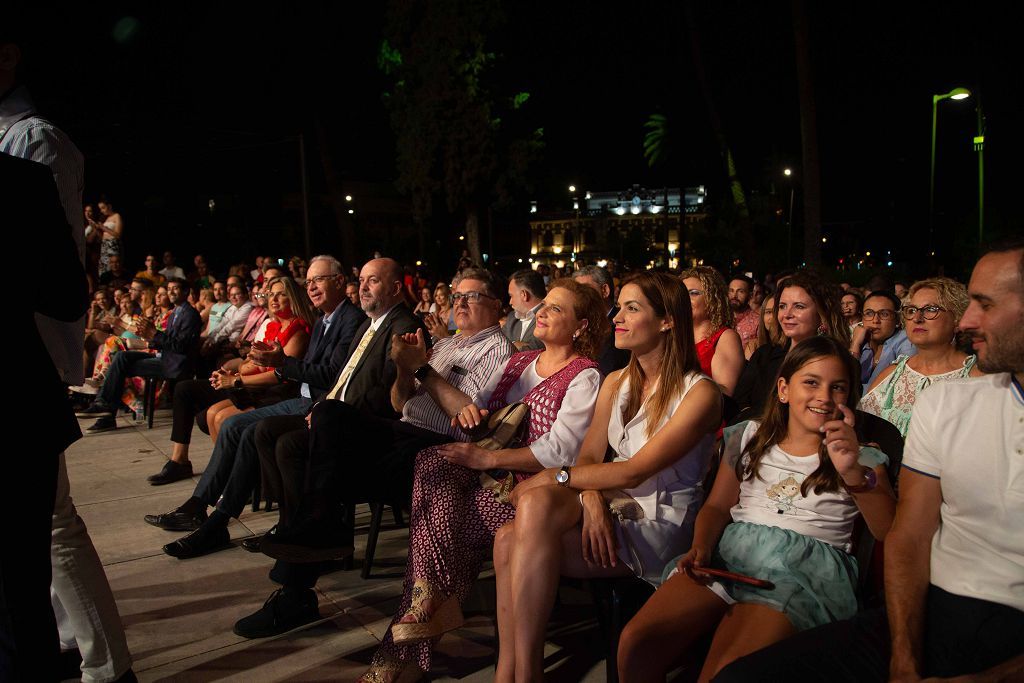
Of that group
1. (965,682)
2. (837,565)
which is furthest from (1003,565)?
(837,565)

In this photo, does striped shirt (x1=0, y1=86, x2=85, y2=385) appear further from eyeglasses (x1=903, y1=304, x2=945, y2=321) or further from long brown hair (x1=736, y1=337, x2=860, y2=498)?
eyeglasses (x1=903, y1=304, x2=945, y2=321)

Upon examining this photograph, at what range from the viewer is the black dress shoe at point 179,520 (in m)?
4.59

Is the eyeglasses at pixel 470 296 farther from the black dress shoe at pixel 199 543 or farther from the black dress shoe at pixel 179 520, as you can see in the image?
the black dress shoe at pixel 179 520

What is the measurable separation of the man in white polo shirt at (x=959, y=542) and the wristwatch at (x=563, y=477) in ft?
3.29

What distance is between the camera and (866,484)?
223 centimetres

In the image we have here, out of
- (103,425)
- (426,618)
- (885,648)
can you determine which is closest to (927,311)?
(885,648)

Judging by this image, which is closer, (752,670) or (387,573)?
(752,670)

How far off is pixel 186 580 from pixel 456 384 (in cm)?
178

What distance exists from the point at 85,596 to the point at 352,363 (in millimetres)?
1943

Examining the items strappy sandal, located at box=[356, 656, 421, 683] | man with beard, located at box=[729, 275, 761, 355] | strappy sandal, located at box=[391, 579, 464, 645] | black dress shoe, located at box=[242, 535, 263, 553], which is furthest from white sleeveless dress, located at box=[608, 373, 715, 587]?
man with beard, located at box=[729, 275, 761, 355]

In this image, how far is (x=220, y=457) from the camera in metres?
4.55

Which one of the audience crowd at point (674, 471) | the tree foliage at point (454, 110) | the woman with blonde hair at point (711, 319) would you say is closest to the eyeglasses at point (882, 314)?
the audience crowd at point (674, 471)

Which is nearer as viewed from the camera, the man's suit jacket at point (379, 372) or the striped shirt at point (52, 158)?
the striped shirt at point (52, 158)

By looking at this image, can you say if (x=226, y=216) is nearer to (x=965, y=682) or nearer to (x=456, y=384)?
(x=456, y=384)
